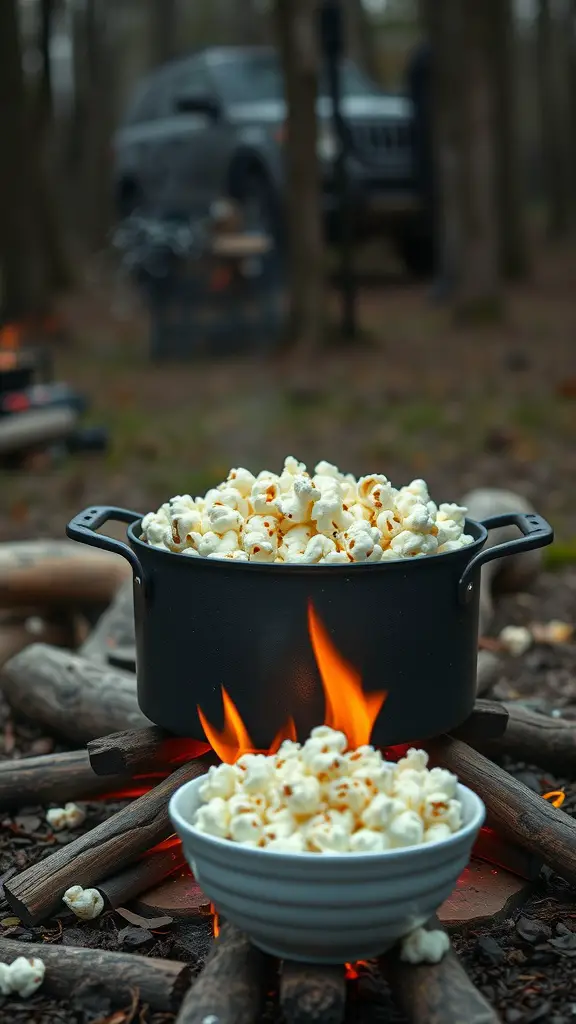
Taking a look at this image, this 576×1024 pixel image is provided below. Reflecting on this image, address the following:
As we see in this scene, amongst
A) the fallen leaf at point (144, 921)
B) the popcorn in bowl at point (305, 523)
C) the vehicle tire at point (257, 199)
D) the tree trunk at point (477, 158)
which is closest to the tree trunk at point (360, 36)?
the vehicle tire at point (257, 199)

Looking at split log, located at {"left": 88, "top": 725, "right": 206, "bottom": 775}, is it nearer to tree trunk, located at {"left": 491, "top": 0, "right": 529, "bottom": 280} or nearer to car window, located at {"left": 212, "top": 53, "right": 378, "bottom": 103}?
car window, located at {"left": 212, "top": 53, "right": 378, "bottom": 103}

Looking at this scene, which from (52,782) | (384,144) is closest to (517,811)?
(52,782)

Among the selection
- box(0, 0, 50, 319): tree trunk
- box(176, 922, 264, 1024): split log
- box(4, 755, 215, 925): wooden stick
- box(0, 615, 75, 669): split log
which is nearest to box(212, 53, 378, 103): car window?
box(0, 0, 50, 319): tree trunk

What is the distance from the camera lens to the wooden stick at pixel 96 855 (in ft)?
8.45

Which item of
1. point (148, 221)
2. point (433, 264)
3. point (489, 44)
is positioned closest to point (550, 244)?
point (433, 264)

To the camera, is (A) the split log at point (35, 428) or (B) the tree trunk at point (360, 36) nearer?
(A) the split log at point (35, 428)

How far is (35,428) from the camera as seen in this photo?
23.6 ft

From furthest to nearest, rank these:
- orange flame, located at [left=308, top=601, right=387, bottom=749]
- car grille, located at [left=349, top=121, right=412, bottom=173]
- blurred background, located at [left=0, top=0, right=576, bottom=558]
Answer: car grille, located at [left=349, top=121, right=412, bottom=173]
blurred background, located at [left=0, top=0, right=576, bottom=558]
orange flame, located at [left=308, top=601, right=387, bottom=749]

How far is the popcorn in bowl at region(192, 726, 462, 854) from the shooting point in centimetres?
210

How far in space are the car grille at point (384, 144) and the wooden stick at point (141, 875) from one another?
35.2 feet

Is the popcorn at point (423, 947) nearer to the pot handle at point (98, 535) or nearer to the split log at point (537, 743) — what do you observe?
the pot handle at point (98, 535)

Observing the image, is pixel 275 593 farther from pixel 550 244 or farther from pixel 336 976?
pixel 550 244

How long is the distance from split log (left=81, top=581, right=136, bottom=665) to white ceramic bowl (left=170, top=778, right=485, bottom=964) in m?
1.89

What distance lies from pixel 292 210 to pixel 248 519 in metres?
7.62
